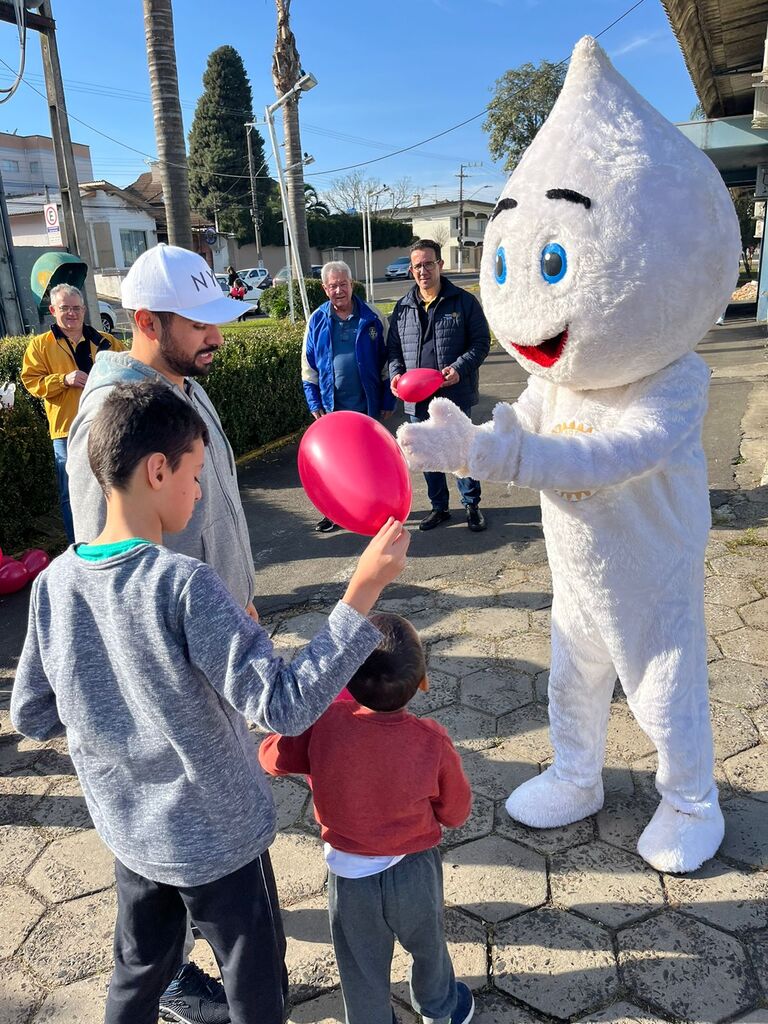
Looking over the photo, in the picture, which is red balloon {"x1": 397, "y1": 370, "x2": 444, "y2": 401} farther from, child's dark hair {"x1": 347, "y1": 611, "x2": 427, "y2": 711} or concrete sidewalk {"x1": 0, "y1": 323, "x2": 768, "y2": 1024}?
child's dark hair {"x1": 347, "y1": 611, "x2": 427, "y2": 711}

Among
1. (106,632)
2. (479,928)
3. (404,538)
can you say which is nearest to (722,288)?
(404,538)

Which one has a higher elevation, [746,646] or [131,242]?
[131,242]

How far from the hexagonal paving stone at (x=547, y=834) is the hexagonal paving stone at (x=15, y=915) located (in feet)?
5.23

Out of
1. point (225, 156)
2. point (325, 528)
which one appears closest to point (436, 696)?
point (325, 528)

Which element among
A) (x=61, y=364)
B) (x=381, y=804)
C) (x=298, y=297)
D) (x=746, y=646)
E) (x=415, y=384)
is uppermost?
(x=298, y=297)

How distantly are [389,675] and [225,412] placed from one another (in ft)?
21.5

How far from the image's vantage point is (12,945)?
7.70 ft

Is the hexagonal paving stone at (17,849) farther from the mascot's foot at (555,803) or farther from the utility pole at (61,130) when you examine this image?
the utility pole at (61,130)

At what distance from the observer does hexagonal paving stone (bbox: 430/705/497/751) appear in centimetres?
315

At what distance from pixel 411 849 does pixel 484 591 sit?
302cm

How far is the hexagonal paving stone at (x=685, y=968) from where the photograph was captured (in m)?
1.99

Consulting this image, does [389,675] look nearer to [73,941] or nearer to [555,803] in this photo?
[555,803]

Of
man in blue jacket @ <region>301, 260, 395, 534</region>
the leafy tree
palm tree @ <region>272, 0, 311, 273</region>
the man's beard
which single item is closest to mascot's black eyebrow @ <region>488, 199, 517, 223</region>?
the man's beard

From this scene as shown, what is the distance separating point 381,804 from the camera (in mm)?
1627
